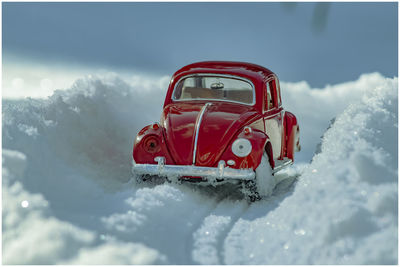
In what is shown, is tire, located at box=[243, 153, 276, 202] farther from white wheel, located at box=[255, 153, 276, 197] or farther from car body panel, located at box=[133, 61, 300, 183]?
car body panel, located at box=[133, 61, 300, 183]

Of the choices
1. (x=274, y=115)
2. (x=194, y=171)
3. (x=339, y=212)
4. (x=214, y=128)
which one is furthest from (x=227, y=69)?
(x=339, y=212)

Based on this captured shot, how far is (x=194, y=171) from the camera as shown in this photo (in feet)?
19.6

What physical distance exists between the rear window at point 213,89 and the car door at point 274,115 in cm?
30

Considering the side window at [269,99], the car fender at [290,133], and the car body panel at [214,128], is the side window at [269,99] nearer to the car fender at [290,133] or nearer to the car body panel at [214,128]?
the car body panel at [214,128]

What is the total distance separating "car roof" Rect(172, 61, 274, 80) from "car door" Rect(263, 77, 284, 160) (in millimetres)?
208

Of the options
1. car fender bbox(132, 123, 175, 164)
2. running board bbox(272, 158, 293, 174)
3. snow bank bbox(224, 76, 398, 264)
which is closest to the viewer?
snow bank bbox(224, 76, 398, 264)

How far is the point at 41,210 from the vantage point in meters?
4.58

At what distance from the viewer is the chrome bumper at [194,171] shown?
5.89 meters

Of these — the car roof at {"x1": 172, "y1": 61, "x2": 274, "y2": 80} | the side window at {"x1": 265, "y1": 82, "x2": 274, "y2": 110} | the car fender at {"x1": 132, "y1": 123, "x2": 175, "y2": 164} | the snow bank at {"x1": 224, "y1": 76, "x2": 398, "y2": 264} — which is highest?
the car roof at {"x1": 172, "y1": 61, "x2": 274, "y2": 80}

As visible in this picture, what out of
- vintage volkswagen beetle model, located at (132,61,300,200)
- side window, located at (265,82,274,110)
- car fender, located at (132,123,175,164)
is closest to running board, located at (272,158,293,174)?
vintage volkswagen beetle model, located at (132,61,300,200)

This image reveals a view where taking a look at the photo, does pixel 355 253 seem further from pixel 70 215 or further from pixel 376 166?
pixel 70 215

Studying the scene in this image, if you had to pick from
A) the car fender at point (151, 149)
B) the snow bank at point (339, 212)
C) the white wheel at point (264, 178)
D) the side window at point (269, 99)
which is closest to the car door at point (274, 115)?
the side window at point (269, 99)

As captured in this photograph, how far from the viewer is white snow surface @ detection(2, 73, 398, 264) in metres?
4.11

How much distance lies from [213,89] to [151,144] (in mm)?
1696
